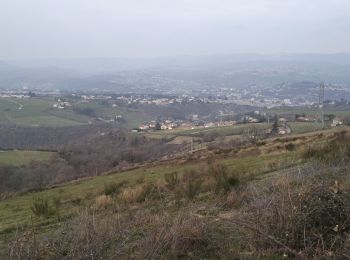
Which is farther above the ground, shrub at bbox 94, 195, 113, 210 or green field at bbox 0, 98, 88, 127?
shrub at bbox 94, 195, 113, 210

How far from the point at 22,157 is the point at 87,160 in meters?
7.97

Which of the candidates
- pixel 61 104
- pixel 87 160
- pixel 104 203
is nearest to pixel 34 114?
pixel 61 104

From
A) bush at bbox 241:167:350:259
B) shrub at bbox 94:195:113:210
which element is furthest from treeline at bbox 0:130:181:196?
bush at bbox 241:167:350:259

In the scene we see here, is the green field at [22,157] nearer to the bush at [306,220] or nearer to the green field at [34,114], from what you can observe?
the green field at [34,114]

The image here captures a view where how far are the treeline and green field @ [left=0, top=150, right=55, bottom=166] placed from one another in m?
1.59

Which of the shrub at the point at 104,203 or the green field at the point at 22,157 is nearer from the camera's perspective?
the shrub at the point at 104,203

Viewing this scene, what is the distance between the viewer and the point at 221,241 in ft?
19.3

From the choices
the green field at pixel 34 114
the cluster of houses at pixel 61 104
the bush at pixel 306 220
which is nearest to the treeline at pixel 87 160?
the bush at pixel 306 220

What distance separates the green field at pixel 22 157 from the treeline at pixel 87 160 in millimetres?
1589

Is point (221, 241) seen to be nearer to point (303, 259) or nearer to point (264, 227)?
point (264, 227)

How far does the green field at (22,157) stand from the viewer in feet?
172

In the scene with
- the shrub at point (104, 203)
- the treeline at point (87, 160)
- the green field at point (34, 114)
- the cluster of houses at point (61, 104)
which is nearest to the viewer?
the shrub at point (104, 203)

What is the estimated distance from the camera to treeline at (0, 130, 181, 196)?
4350cm

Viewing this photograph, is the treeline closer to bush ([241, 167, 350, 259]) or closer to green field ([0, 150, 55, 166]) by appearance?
green field ([0, 150, 55, 166])
